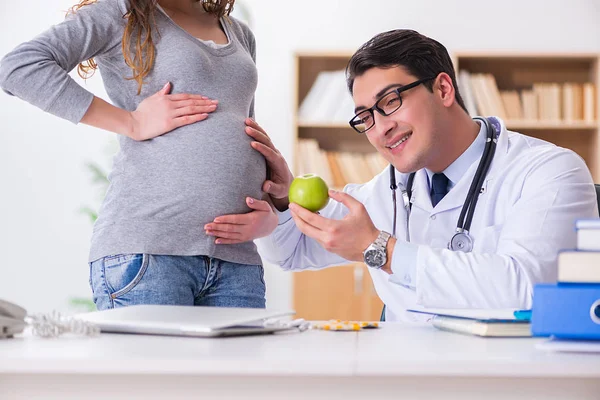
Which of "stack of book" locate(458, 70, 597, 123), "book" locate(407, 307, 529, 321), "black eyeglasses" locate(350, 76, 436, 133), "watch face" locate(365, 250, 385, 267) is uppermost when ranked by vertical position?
"stack of book" locate(458, 70, 597, 123)

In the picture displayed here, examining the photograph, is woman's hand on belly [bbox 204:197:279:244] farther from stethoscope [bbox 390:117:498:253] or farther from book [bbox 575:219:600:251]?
book [bbox 575:219:600:251]

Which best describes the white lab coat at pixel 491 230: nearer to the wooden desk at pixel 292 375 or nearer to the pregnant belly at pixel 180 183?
the pregnant belly at pixel 180 183

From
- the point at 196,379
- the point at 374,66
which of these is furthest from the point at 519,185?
the point at 196,379

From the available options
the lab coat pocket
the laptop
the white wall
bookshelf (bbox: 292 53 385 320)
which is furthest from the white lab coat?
the white wall

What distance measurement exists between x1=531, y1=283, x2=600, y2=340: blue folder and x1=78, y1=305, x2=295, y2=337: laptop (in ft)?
1.34

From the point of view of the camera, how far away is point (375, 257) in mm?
1448

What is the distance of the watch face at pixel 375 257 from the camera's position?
1.45 m

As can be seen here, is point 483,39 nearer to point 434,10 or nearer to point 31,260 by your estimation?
point 434,10

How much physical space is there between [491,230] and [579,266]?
2.38ft

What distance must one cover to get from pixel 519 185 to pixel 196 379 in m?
1.04

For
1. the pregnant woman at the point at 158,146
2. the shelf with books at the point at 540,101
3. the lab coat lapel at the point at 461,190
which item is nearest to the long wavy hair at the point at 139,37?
the pregnant woman at the point at 158,146

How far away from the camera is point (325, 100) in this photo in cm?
418

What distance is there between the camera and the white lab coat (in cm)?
142

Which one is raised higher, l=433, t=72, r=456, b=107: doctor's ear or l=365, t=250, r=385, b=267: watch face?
l=433, t=72, r=456, b=107: doctor's ear
